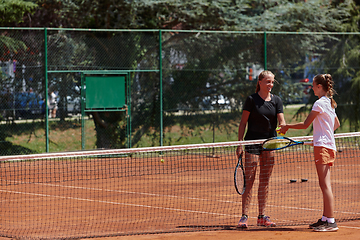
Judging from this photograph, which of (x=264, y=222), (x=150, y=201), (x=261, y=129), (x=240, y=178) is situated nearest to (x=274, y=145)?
(x=261, y=129)

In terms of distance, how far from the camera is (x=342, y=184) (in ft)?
31.1

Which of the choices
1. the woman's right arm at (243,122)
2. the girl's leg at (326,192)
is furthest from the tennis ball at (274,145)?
the girl's leg at (326,192)

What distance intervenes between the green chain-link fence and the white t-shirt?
8.15 m

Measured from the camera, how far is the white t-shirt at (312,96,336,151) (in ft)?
19.4

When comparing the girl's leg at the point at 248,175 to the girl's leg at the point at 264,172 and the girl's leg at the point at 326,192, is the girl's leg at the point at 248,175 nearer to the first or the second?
the girl's leg at the point at 264,172

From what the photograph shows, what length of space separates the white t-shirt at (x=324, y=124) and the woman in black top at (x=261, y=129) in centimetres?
41

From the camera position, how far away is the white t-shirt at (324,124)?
5918 mm

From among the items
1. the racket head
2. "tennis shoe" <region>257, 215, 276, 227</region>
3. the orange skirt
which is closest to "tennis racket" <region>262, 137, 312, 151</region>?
the racket head

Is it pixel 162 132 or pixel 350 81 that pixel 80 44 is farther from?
pixel 350 81

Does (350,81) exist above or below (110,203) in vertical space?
above

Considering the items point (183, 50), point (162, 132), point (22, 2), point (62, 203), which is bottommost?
point (62, 203)

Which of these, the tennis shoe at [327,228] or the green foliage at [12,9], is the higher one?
the green foliage at [12,9]

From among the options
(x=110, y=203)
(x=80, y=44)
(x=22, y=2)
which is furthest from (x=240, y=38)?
(x=110, y=203)

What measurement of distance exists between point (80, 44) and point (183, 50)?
278 centimetres
